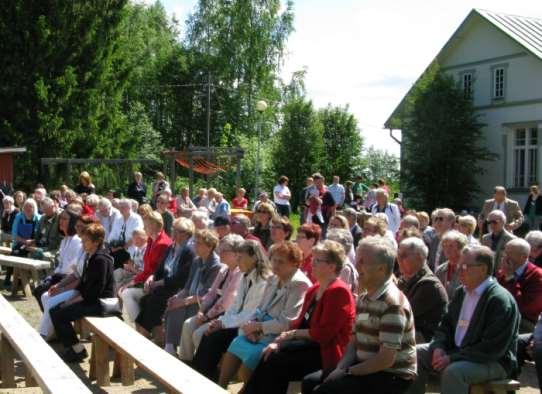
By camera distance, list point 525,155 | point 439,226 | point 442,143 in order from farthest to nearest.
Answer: point 525,155, point 442,143, point 439,226

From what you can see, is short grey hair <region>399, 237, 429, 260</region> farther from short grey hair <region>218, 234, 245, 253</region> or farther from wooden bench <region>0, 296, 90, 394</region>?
wooden bench <region>0, 296, 90, 394</region>

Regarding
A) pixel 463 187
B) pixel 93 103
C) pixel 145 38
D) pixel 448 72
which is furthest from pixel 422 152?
pixel 145 38

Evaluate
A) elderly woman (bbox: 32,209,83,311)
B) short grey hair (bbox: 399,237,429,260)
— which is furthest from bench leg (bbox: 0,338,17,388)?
short grey hair (bbox: 399,237,429,260)

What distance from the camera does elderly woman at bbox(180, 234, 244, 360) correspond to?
669 cm

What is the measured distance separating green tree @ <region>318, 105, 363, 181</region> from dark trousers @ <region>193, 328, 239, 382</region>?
2701 cm

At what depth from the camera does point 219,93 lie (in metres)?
47.4

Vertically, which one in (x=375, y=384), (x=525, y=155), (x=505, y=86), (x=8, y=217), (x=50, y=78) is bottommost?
(x=375, y=384)

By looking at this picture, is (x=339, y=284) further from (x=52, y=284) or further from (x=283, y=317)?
(x=52, y=284)

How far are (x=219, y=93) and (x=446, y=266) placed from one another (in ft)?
135

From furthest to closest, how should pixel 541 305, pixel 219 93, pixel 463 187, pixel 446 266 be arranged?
pixel 219 93, pixel 463 187, pixel 446 266, pixel 541 305

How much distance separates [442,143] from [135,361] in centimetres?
2227

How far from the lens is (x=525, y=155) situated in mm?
26656

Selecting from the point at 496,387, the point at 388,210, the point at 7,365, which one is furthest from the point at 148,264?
the point at 388,210

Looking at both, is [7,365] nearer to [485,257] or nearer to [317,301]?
[317,301]
